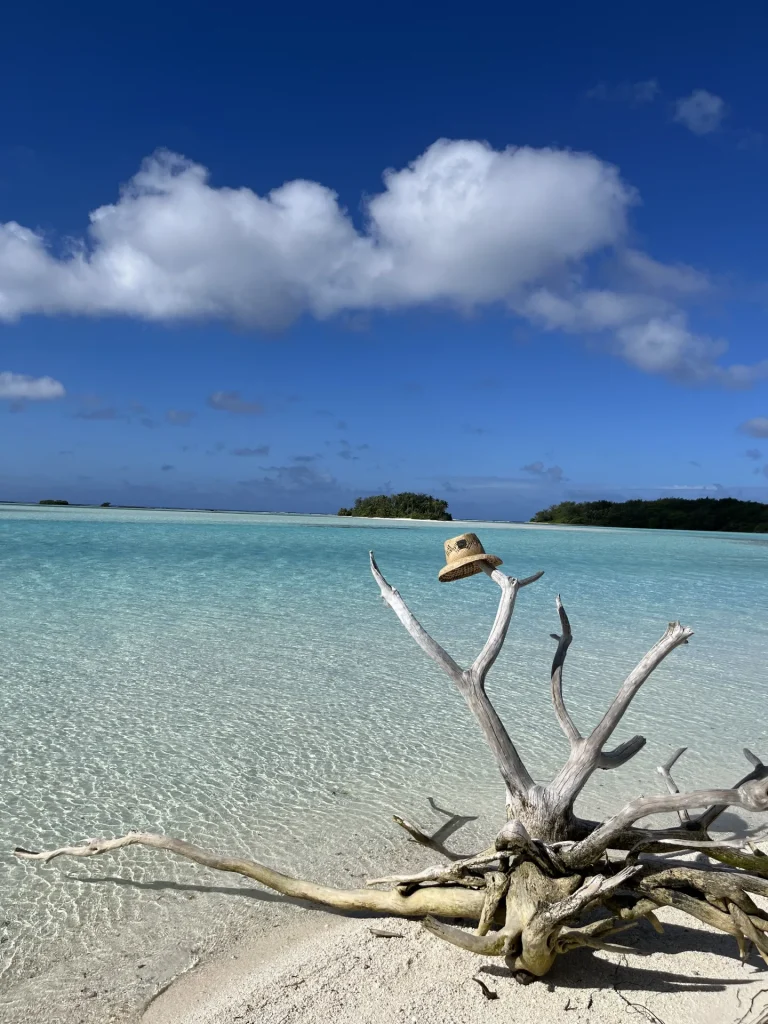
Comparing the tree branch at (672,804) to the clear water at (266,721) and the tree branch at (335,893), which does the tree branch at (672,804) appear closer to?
the tree branch at (335,893)

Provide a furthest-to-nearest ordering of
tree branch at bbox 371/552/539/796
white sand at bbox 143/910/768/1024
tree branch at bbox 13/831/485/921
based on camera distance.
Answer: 1. tree branch at bbox 371/552/539/796
2. tree branch at bbox 13/831/485/921
3. white sand at bbox 143/910/768/1024

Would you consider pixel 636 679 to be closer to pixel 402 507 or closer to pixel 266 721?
pixel 266 721

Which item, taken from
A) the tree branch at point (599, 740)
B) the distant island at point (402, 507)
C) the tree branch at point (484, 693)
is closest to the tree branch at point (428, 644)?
the tree branch at point (484, 693)

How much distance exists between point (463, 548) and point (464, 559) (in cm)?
8

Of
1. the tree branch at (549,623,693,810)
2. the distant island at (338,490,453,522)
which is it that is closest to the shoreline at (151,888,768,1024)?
the tree branch at (549,623,693,810)

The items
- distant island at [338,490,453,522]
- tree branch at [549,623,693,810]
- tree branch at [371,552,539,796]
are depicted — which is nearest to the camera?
tree branch at [549,623,693,810]

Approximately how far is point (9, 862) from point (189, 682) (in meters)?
2.94

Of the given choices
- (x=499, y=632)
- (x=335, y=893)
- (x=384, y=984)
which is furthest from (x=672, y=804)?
(x=335, y=893)

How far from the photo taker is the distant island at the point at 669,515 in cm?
6675

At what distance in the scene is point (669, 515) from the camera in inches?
2773

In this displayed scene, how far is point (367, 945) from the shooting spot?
8.04ft

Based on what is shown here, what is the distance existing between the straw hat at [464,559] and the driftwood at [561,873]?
3.9 inches

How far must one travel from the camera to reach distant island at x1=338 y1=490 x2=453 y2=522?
6394 centimetres

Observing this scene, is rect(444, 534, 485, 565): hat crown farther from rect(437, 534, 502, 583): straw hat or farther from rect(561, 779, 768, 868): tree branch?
rect(561, 779, 768, 868): tree branch
